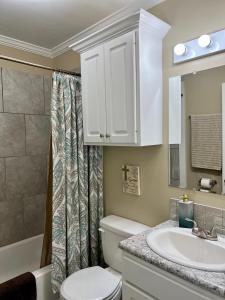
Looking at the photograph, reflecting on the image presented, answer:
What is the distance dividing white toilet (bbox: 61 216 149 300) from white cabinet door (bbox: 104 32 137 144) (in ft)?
2.30

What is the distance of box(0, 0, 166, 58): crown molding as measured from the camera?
5.94 ft

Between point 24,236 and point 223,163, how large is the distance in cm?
214

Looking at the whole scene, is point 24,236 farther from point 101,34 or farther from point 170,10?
A: point 170,10

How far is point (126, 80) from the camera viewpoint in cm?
161

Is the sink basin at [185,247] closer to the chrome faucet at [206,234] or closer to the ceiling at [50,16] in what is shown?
the chrome faucet at [206,234]

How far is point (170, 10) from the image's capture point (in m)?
1.69

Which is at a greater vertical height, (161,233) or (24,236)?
(161,233)

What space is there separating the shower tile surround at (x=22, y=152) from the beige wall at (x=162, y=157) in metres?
0.89

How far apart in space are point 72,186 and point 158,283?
102 cm

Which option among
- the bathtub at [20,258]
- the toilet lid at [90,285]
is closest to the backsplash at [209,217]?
the toilet lid at [90,285]

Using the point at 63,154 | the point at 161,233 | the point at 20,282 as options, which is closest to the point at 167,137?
the point at 161,233

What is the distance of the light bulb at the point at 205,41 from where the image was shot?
1458mm

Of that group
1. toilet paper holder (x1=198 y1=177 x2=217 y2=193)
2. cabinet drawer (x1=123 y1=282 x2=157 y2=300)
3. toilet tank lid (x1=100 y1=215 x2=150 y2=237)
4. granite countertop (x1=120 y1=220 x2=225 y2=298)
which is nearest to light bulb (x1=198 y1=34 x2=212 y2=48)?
toilet paper holder (x1=198 y1=177 x2=217 y2=193)

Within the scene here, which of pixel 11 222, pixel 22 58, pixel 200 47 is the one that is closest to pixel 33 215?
pixel 11 222
